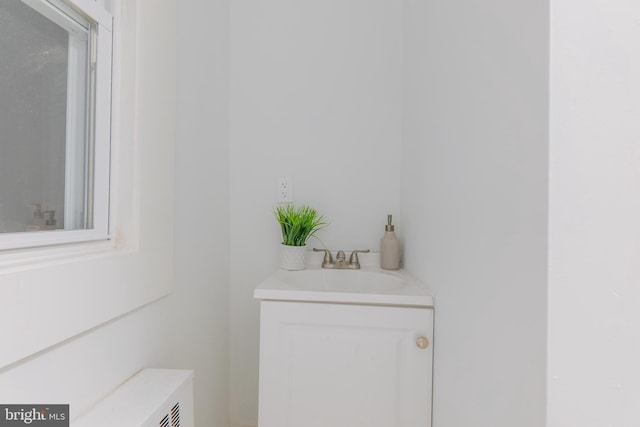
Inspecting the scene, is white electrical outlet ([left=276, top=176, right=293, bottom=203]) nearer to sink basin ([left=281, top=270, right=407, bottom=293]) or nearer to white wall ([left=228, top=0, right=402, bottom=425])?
white wall ([left=228, top=0, right=402, bottom=425])

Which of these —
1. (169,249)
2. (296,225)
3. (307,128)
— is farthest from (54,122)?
(307,128)

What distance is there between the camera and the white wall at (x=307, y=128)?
1510 mm

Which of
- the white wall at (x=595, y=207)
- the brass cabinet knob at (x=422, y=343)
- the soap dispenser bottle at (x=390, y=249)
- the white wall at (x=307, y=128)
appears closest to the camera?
the white wall at (x=595, y=207)

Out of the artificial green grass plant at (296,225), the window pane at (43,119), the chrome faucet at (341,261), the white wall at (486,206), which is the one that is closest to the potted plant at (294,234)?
the artificial green grass plant at (296,225)

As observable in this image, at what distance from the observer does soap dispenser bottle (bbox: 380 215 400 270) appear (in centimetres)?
139

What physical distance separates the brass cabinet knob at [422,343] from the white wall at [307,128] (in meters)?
0.60

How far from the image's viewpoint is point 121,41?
794 mm

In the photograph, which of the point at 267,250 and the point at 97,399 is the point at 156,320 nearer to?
the point at 97,399

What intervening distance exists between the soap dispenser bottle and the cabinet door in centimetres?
43

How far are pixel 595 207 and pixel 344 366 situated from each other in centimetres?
78

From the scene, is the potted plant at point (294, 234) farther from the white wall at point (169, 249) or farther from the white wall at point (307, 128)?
the white wall at point (169, 249)

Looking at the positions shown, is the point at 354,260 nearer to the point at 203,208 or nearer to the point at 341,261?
the point at 341,261

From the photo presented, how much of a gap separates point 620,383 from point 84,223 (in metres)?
0.99

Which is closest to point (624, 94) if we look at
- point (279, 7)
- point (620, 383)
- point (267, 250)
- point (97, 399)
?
point (620, 383)
